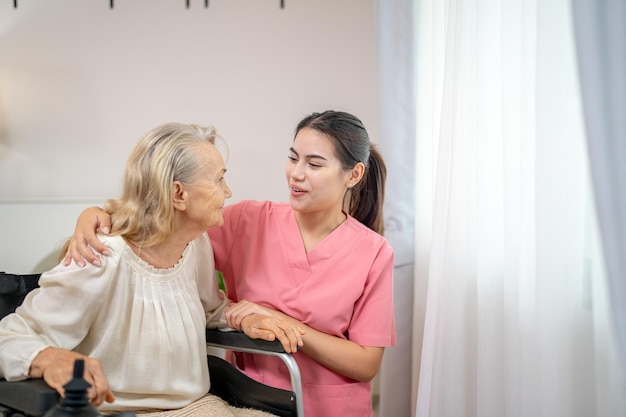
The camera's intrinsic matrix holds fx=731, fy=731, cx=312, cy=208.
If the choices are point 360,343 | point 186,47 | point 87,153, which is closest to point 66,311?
point 360,343

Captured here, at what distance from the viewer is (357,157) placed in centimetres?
182

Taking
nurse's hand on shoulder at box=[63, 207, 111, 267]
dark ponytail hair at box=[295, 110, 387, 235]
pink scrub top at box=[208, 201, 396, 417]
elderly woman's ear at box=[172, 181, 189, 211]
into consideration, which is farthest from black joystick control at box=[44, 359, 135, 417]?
dark ponytail hair at box=[295, 110, 387, 235]

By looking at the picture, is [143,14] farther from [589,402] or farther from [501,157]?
[589,402]

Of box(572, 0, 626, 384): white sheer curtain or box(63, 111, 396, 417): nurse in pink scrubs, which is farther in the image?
box(63, 111, 396, 417): nurse in pink scrubs

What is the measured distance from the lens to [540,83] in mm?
1312

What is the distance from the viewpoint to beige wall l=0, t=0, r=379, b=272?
Answer: 2.57 meters

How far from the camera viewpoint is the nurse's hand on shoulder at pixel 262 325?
1.59 meters

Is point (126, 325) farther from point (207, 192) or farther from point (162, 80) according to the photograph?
point (162, 80)

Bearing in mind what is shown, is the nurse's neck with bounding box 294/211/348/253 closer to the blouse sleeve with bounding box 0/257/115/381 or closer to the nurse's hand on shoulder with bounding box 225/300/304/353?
the nurse's hand on shoulder with bounding box 225/300/304/353

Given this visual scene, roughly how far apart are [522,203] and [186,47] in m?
1.59

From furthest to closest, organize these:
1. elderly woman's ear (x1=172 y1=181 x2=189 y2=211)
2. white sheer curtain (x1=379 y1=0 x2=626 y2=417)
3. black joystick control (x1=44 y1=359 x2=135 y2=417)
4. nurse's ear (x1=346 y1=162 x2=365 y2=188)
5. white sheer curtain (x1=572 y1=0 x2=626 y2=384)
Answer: nurse's ear (x1=346 y1=162 x2=365 y2=188) → elderly woman's ear (x1=172 y1=181 x2=189 y2=211) → white sheer curtain (x1=379 y1=0 x2=626 y2=417) → white sheer curtain (x1=572 y1=0 x2=626 y2=384) → black joystick control (x1=44 y1=359 x2=135 y2=417)

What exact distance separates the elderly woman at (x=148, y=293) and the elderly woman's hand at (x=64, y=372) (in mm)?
86

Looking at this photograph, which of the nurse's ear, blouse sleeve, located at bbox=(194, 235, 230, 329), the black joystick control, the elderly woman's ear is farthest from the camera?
the nurse's ear

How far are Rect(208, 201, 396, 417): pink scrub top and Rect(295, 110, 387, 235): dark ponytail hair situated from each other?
142 millimetres
